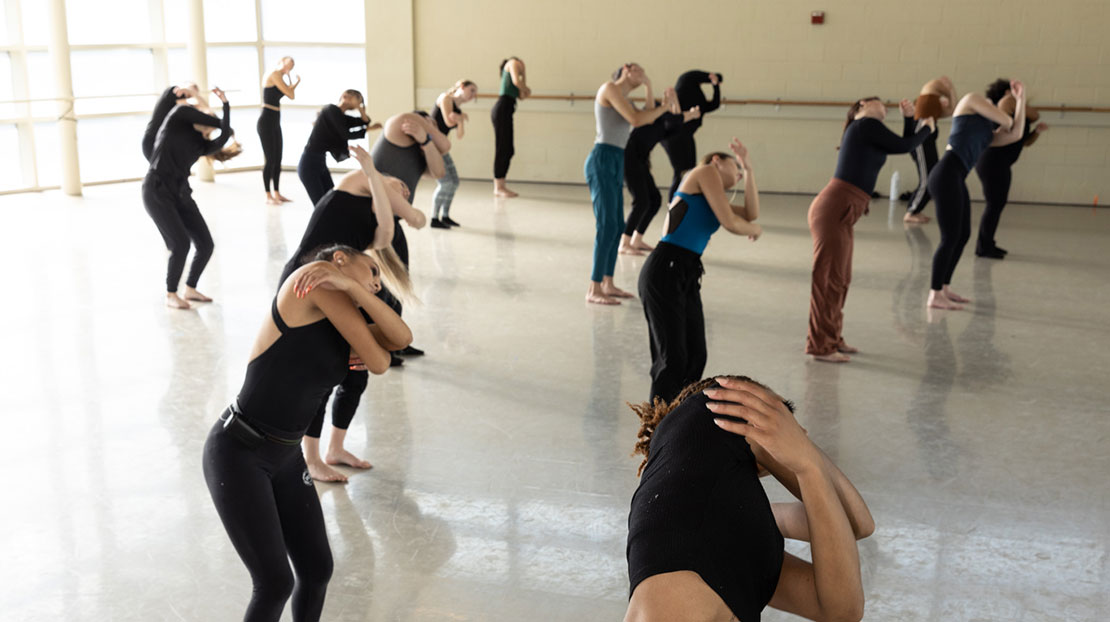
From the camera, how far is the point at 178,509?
12.4 feet

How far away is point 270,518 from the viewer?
2.51m

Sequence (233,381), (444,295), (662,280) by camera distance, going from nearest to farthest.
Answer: (662,280), (233,381), (444,295)

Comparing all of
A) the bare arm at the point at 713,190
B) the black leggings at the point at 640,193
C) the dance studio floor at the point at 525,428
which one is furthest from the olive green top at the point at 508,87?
the bare arm at the point at 713,190

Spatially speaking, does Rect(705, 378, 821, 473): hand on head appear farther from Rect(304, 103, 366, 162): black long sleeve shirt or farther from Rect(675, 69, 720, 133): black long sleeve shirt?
Rect(675, 69, 720, 133): black long sleeve shirt

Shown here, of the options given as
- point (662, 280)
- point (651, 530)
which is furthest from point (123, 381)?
point (651, 530)

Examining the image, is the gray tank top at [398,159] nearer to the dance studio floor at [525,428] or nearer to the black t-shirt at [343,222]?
the dance studio floor at [525,428]

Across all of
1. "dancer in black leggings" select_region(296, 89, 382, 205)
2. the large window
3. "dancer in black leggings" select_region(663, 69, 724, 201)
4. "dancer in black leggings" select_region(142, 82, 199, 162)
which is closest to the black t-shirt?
"dancer in black leggings" select_region(296, 89, 382, 205)

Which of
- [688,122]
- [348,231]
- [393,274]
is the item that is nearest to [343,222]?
[348,231]

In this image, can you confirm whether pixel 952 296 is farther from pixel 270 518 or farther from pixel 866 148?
pixel 270 518

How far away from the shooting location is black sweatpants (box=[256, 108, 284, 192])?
1041cm

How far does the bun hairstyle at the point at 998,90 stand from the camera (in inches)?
278

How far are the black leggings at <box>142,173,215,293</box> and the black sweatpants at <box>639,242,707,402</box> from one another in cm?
340

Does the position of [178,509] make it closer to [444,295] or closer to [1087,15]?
[444,295]

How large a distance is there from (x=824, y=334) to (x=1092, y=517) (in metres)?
2.07
